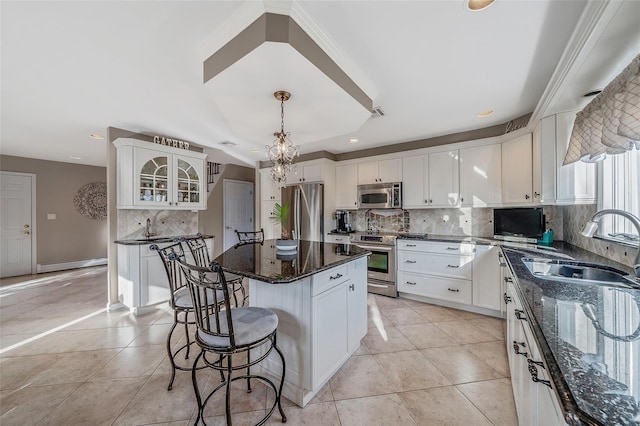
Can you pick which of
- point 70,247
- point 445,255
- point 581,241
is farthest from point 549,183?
point 70,247

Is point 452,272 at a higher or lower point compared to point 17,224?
lower

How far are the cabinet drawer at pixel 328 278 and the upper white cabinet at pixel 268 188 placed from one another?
3244mm

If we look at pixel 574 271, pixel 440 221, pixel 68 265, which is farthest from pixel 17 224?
pixel 574 271

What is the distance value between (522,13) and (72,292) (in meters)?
6.28

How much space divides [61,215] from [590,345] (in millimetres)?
8129

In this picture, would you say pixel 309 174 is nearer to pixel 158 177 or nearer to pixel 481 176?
pixel 158 177

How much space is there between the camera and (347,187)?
14.8 ft

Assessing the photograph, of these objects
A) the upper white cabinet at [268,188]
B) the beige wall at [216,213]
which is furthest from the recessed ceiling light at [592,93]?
the beige wall at [216,213]

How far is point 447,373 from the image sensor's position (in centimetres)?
197

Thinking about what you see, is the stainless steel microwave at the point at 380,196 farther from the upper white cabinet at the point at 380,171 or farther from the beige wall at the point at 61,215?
the beige wall at the point at 61,215

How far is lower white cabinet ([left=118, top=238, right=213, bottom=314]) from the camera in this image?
10.1 feet

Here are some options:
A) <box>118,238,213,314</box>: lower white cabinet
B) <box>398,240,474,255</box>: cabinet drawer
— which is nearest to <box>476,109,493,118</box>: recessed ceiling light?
<box>398,240,474,255</box>: cabinet drawer

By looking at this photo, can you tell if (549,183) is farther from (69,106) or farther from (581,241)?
(69,106)

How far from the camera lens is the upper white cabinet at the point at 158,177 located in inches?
130
